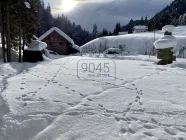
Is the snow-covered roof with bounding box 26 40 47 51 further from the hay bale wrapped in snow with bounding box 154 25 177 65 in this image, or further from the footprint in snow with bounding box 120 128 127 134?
the footprint in snow with bounding box 120 128 127 134

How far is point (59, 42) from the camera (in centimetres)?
3534

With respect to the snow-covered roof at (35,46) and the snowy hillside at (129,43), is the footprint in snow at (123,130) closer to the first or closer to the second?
the snow-covered roof at (35,46)

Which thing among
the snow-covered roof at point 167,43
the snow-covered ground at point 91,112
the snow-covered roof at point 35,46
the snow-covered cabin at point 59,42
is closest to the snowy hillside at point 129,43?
the snow-covered cabin at point 59,42

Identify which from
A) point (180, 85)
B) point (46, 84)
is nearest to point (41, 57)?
point (46, 84)

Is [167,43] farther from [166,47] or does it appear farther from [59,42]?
[59,42]

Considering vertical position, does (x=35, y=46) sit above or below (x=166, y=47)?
above

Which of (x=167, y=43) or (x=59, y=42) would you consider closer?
(x=167, y=43)

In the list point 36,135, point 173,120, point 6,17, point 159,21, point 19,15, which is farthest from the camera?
point 159,21

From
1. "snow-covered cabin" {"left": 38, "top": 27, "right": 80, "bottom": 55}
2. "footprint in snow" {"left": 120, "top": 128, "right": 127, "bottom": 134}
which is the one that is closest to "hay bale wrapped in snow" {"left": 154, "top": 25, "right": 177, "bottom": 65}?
"footprint in snow" {"left": 120, "top": 128, "right": 127, "bottom": 134}

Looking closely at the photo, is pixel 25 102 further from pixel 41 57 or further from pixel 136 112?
pixel 41 57

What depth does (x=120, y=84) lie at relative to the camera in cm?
767

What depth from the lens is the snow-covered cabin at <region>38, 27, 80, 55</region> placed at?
114 ft

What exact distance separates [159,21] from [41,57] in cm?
6266

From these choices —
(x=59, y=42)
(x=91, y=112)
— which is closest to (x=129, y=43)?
(x=59, y=42)
